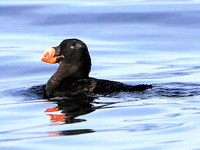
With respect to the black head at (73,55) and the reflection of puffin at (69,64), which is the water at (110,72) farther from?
the black head at (73,55)

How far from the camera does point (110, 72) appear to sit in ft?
37.7

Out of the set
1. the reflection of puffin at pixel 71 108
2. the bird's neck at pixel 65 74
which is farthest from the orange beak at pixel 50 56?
the reflection of puffin at pixel 71 108

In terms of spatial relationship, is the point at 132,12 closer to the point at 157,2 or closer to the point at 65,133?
the point at 157,2

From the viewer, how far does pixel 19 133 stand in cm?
670

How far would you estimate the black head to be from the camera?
916 centimetres

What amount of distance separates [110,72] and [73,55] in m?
2.35

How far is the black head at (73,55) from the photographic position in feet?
30.0

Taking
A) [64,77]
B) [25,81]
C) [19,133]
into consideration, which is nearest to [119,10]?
[25,81]

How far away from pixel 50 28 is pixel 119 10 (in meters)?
2.09

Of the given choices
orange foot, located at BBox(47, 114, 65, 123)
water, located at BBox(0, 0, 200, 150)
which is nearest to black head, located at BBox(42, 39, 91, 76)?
water, located at BBox(0, 0, 200, 150)

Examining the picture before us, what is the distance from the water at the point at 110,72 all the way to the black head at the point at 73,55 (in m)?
0.58

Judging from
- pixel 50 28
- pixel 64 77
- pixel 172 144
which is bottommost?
pixel 172 144

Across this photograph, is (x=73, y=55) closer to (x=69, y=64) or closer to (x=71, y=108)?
(x=69, y=64)

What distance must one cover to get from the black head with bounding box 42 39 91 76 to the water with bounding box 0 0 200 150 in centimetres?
58
